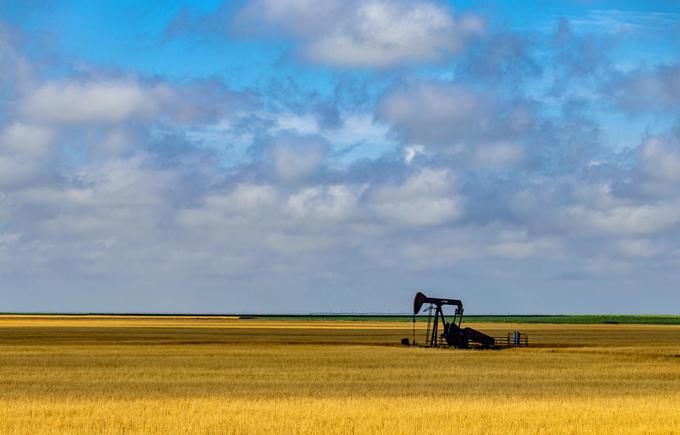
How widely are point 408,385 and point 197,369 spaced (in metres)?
13.7

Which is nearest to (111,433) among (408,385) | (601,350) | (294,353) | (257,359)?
(408,385)

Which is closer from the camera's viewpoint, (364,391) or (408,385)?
(364,391)

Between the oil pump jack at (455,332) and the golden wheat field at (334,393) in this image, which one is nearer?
the golden wheat field at (334,393)

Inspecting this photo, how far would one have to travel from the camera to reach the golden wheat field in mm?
29922

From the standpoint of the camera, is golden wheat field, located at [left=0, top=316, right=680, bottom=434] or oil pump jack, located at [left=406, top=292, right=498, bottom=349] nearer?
golden wheat field, located at [left=0, top=316, right=680, bottom=434]

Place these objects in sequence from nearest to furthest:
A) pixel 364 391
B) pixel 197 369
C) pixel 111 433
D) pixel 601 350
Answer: pixel 111 433
pixel 364 391
pixel 197 369
pixel 601 350

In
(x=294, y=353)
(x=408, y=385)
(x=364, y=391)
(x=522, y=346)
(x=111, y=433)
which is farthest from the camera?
(x=522, y=346)

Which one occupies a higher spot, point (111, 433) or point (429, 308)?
point (429, 308)

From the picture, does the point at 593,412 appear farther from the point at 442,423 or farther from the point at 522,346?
the point at 522,346

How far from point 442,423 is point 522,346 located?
5946 centimetres

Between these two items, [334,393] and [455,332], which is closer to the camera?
[334,393]

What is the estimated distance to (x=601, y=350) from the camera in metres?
81.0

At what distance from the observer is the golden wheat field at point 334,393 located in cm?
2992

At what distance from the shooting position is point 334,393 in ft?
135
